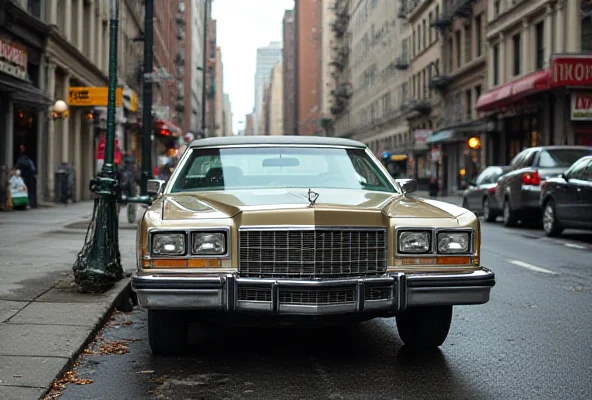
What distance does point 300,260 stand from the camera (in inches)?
194

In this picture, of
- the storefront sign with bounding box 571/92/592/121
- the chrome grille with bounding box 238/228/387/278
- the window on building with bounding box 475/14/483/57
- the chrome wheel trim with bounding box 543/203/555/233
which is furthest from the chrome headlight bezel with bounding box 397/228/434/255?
the window on building with bounding box 475/14/483/57

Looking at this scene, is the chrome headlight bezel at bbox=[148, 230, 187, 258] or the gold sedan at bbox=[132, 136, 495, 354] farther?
the chrome headlight bezel at bbox=[148, 230, 187, 258]

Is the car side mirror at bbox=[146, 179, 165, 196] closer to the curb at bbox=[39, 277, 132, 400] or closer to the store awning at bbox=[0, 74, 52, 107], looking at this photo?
the curb at bbox=[39, 277, 132, 400]

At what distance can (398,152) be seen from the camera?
215 ft

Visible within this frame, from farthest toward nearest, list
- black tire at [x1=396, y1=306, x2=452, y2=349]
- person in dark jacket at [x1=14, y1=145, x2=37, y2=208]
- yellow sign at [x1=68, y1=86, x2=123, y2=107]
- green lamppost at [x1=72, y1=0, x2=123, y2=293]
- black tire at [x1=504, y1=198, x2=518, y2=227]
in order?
yellow sign at [x1=68, y1=86, x2=123, y2=107] < person in dark jacket at [x1=14, y1=145, x2=37, y2=208] < black tire at [x1=504, y1=198, x2=518, y2=227] < green lamppost at [x1=72, y1=0, x2=123, y2=293] < black tire at [x1=396, y1=306, x2=452, y2=349]

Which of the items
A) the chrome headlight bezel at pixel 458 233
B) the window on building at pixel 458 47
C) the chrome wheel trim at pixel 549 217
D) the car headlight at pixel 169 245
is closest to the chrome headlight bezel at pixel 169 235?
the car headlight at pixel 169 245

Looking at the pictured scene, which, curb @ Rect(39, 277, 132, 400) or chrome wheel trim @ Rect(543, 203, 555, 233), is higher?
chrome wheel trim @ Rect(543, 203, 555, 233)

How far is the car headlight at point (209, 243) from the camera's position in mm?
5027

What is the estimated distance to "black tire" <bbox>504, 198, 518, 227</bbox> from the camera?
19.2 m

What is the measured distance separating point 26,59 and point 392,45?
5003 centimetres

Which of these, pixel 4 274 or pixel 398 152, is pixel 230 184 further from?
pixel 398 152

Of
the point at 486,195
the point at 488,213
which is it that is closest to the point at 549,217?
the point at 488,213

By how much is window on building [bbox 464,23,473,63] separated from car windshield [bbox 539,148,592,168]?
85.8 ft

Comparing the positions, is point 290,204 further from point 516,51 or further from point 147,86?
point 516,51
